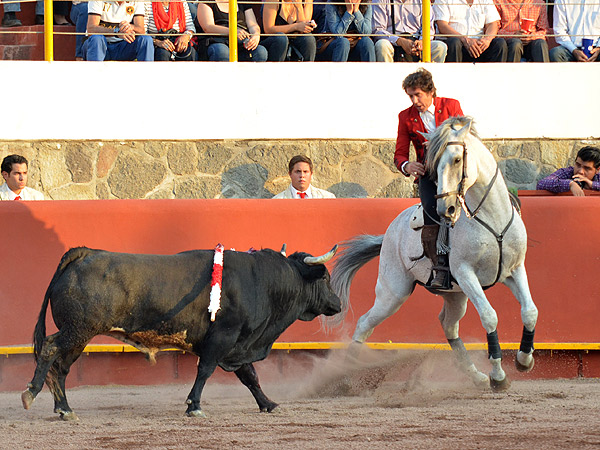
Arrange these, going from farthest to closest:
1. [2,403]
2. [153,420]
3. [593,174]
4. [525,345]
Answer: [593,174] < [2,403] < [525,345] < [153,420]

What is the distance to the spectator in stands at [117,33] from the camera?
32.8 feet

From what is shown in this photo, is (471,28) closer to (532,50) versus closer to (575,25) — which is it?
(532,50)

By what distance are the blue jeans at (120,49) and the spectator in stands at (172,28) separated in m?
0.18

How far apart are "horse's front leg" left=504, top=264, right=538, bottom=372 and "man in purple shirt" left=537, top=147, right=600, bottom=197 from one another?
208 cm

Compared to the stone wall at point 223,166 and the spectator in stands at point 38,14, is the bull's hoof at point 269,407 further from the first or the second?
the spectator in stands at point 38,14

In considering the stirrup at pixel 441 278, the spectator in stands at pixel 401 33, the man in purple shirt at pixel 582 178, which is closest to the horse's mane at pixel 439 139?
the stirrup at pixel 441 278

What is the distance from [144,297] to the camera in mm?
6066

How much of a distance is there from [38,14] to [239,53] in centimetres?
254

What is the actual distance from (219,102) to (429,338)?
3.39 meters

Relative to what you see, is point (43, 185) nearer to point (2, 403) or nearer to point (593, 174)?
point (2, 403)

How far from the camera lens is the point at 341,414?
6.25m

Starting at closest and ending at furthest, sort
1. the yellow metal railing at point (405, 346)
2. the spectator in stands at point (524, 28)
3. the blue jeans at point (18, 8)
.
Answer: the yellow metal railing at point (405, 346), the spectator in stands at point (524, 28), the blue jeans at point (18, 8)

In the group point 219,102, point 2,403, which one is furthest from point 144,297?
point 219,102

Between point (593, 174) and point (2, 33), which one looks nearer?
point (593, 174)
